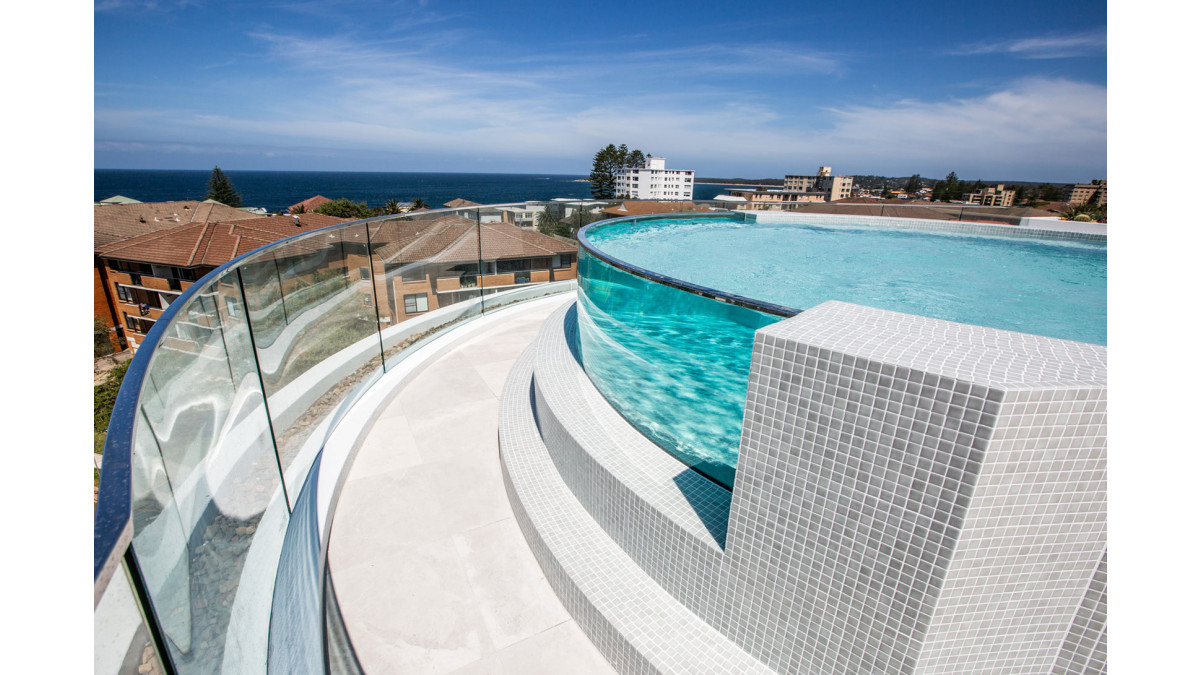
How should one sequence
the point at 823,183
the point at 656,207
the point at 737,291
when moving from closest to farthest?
the point at 737,291 < the point at 656,207 < the point at 823,183

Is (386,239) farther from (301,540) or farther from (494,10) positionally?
(494,10)

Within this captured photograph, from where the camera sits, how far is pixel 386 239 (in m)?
4.81

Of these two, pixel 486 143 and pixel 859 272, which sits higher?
pixel 486 143

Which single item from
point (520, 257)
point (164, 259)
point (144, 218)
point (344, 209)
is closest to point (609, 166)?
point (344, 209)

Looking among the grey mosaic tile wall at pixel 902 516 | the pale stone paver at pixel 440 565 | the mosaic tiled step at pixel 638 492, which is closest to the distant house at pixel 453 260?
→ the pale stone paver at pixel 440 565

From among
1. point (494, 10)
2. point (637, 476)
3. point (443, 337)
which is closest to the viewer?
point (637, 476)

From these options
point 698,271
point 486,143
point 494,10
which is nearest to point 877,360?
point 698,271

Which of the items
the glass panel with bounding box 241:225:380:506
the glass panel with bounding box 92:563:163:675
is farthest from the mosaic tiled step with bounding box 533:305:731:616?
the glass panel with bounding box 92:563:163:675

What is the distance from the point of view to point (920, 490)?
1.57m

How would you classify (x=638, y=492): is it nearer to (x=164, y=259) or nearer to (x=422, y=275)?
(x=422, y=275)

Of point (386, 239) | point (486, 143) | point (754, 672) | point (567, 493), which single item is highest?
point (486, 143)

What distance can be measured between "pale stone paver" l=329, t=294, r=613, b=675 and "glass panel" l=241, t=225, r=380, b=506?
48 cm

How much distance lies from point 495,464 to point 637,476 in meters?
1.57

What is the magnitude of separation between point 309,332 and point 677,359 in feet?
9.45
